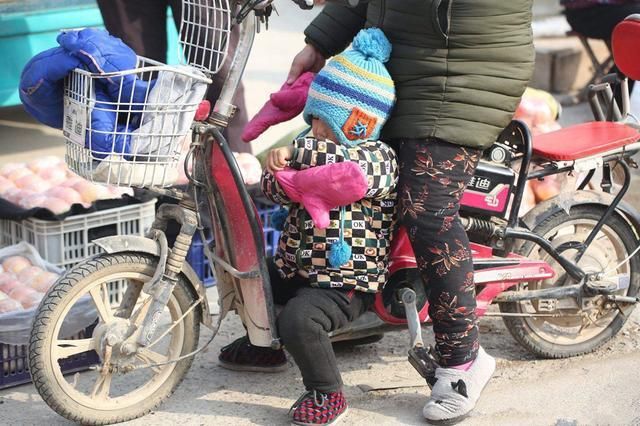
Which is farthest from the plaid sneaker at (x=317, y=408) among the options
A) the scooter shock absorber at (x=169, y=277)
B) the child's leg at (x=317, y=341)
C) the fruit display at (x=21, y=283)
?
the fruit display at (x=21, y=283)

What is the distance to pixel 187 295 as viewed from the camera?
354 centimetres

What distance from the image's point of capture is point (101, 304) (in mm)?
3398

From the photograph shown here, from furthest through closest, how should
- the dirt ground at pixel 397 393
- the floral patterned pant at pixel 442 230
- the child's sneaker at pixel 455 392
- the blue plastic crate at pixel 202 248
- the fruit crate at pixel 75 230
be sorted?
the blue plastic crate at pixel 202 248 < the fruit crate at pixel 75 230 < the dirt ground at pixel 397 393 < the child's sneaker at pixel 455 392 < the floral patterned pant at pixel 442 230

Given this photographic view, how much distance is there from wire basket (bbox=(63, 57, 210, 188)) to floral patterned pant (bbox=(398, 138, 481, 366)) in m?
0.77

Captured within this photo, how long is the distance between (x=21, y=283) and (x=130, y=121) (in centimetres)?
126

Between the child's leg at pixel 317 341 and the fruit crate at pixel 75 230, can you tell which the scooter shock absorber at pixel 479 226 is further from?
the fruit crate at pixel 75 230

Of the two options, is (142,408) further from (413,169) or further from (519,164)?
(519,164)

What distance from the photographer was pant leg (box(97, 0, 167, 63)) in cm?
519

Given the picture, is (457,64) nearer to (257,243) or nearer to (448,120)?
(448,120)

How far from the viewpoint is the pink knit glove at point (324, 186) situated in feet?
10.7

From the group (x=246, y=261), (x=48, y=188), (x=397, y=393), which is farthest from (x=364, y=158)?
(x=48, y=188)

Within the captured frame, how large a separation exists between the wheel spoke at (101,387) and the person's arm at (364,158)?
0.94 metres

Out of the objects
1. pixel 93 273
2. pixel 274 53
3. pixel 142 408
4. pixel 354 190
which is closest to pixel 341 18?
pixel 354 190

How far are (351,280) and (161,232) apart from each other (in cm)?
66
